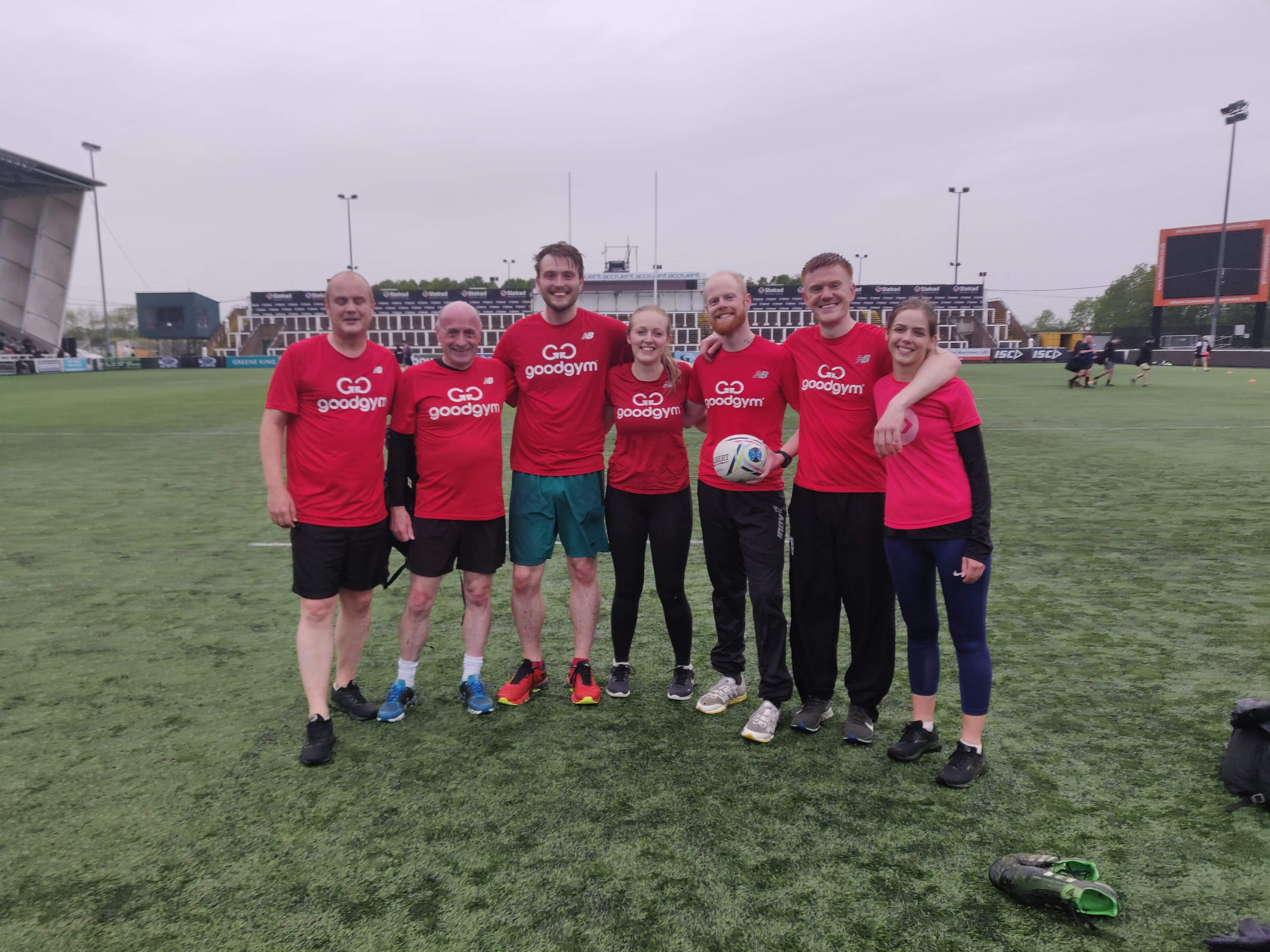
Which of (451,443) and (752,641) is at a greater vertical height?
(451,443)

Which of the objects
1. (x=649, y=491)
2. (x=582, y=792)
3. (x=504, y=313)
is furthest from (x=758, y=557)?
(x=504, y=313)

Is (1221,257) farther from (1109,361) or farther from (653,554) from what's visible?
(653,554)

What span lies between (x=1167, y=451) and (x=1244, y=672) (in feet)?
30.3

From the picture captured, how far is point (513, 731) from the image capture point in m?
3.63

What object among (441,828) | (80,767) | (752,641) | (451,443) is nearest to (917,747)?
(752,641)

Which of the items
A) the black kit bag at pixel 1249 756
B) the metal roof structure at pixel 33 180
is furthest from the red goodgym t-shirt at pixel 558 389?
the metal roof structure at pixel 33 180

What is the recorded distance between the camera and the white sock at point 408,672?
3.86 meters

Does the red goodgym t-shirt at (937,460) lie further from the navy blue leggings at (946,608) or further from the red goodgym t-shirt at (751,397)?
the red goodgym t-shirt at (751,397)

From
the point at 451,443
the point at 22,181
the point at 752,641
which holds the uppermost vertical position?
the point at 22,181

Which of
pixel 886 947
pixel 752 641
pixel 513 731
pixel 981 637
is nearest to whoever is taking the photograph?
pixel 886 947

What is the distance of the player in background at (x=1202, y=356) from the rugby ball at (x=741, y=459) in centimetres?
3758

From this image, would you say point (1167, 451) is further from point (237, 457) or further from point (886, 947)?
point (237, 457)

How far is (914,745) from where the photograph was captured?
3326 millimetres

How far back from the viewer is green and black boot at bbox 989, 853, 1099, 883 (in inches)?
94.3
